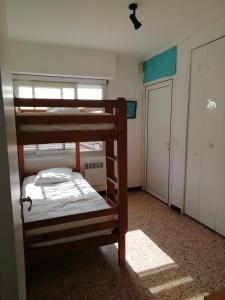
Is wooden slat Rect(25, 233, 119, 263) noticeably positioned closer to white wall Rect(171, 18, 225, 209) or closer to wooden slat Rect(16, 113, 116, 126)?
wooden slat Rect(16, 113, 116, 126)

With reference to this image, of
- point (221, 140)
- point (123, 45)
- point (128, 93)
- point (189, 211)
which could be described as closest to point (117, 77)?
point (128, 93)

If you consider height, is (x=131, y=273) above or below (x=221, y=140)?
below

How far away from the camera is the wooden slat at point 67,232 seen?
177 cm

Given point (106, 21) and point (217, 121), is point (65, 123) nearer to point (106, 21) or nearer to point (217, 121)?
point (106, 21)

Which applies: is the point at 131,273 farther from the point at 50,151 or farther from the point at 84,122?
the point at 50,151

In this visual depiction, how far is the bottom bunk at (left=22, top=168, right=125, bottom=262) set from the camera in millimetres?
1786

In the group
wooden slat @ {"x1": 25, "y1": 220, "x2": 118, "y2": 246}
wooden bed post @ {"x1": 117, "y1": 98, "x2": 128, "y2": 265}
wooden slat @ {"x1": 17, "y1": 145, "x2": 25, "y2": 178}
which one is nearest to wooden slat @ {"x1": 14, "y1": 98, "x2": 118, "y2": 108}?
wooden bed post @ {"x1": 117, "y1": 98, "x2": 128, "y2": 265}

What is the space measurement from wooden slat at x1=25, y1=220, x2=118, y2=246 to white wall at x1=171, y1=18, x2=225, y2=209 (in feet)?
5.16

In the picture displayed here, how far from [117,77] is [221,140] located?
223cm

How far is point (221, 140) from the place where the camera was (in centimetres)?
247

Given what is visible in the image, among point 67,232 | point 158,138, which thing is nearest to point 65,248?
point 67,232

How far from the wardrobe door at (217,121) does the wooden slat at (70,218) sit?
4.52 feet

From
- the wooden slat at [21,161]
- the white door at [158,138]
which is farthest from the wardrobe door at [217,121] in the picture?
the wooden slat at [21,161]

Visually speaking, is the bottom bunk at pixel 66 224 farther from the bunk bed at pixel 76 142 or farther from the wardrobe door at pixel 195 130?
the wardrobe door at pixel 195 130
